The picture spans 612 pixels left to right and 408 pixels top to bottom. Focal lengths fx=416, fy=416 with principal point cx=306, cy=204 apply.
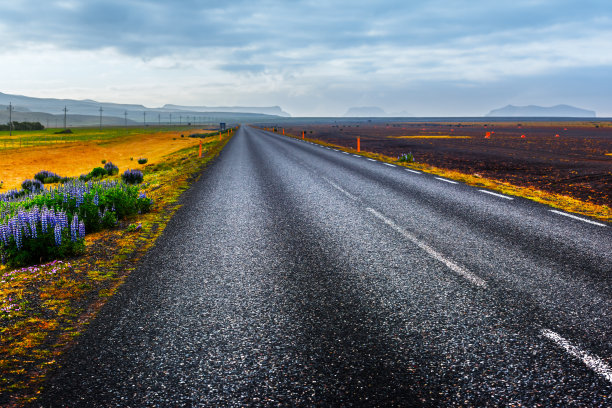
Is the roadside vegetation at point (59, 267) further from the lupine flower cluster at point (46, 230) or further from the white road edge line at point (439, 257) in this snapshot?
the white road edge line at point (439, 257)

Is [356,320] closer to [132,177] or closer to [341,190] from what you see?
[341,190]

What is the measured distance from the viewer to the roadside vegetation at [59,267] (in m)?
3.22

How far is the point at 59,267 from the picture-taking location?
17.3ft

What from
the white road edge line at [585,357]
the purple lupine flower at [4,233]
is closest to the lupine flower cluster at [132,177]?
the purple lupine flower at [4,233]

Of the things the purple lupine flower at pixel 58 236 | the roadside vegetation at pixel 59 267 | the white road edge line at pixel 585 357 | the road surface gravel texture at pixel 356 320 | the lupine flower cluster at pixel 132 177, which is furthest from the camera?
the lupine flower cluster at pixel 132 177

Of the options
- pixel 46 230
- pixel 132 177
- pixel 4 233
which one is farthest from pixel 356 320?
pixel 132 177

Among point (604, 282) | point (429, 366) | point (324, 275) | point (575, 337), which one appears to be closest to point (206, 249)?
point (324, 275)

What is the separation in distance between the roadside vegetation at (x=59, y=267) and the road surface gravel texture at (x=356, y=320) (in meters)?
0.20

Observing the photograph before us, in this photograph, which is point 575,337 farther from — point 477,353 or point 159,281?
point 159,281

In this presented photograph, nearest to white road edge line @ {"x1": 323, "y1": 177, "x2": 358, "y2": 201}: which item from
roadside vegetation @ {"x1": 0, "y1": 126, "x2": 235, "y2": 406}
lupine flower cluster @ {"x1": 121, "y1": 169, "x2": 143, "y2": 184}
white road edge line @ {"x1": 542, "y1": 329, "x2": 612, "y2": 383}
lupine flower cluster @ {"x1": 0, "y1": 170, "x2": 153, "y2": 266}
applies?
roadside vegetation @ {"x1": 0, "y1": 126, "x2": 235, "y2": 406}

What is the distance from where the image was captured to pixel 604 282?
4645 mm

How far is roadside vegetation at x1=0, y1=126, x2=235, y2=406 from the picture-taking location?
3221 millimetres

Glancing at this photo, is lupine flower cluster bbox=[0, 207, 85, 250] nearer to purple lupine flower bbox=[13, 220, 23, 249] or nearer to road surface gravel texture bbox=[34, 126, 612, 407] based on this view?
purple lupine flower bbox=[13, 220, 23, 249]

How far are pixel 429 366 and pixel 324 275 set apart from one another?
205cm
